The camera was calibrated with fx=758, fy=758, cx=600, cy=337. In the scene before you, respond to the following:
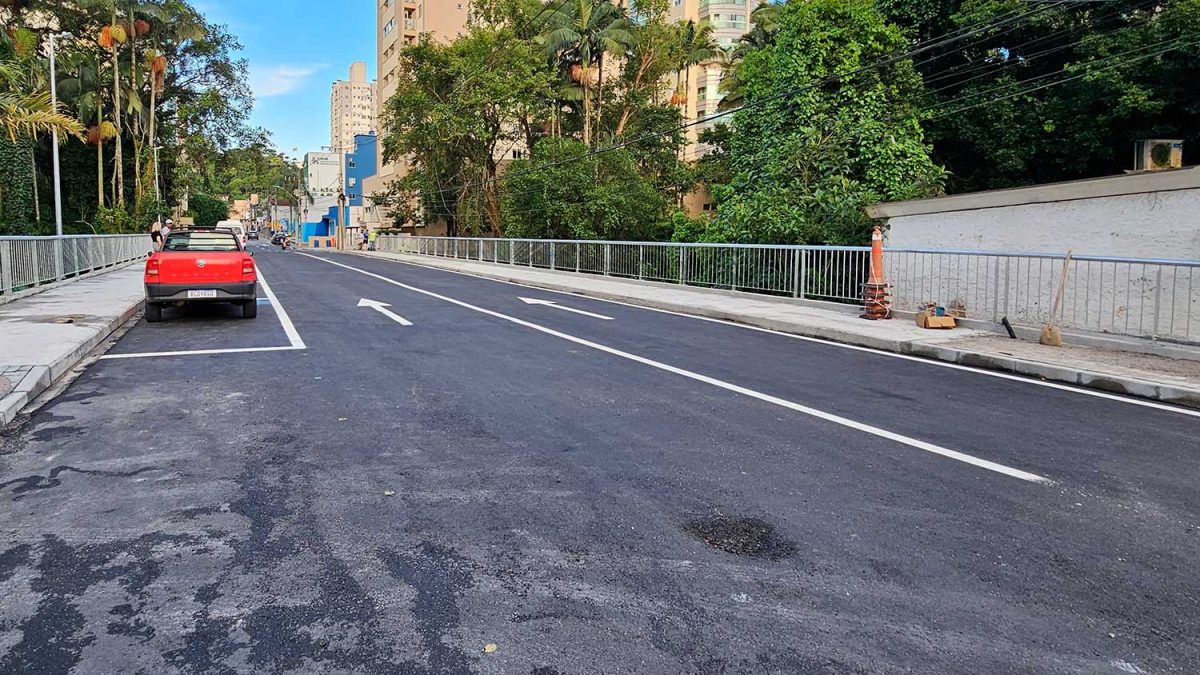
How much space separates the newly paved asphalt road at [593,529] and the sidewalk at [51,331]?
0.44 metres

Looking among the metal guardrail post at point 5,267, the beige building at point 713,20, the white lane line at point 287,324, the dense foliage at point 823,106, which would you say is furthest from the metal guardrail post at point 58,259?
the beige building at point 713,20

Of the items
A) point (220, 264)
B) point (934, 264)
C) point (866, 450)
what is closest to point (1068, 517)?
point (866, 450)

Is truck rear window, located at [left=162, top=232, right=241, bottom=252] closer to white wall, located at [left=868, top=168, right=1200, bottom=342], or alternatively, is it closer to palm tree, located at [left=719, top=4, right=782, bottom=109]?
white wall, located at [left=868, top=168, right=1200, bottom=342]

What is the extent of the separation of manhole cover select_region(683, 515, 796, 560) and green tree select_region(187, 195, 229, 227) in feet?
281

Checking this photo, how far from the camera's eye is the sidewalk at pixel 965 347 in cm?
821

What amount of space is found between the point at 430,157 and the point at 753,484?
147ft

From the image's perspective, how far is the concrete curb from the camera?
6352 mm

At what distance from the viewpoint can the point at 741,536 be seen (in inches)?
158

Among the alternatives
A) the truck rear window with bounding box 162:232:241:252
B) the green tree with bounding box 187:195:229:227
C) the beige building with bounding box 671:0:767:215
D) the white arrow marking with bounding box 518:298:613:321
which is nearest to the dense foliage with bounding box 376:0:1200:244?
the white arrow marking with bounding box 518:298:613:321

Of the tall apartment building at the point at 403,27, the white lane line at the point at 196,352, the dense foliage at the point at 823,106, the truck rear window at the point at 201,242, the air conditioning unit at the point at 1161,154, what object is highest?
the tall apartment building at the point at 403,27

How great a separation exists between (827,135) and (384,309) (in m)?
12.3

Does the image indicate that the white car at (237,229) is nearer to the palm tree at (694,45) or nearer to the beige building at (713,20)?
the palm tree at (694,45)

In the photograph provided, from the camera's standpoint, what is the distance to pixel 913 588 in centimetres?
346

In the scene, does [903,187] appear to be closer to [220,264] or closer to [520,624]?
[220,264]
